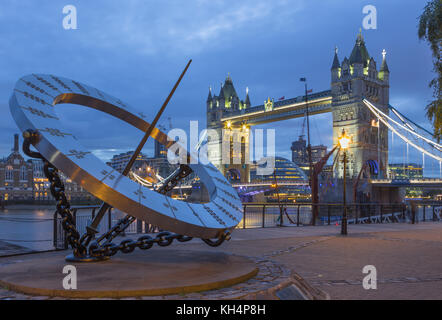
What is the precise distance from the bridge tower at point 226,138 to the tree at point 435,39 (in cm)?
6274

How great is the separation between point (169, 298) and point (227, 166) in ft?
239

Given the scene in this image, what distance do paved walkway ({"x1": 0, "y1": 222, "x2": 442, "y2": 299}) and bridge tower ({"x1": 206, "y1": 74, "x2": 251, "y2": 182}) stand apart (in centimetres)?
6078

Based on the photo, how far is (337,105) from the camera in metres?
62.2

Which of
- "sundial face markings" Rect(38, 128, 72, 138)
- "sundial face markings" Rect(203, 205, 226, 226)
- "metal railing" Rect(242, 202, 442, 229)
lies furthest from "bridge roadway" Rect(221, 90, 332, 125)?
"sundial face markings" Rect(38, 128, 72, 138)

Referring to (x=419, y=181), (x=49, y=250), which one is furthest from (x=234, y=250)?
(x=419, y=181)

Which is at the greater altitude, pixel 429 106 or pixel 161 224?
pixel 429 106

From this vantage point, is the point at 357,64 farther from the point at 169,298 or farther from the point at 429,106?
the point at 169,298

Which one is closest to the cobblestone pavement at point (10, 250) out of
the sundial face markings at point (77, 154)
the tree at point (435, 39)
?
the sundial face markings at point (77, 154)

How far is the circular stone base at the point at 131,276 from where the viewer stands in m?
4.28

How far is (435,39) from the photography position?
9117mm

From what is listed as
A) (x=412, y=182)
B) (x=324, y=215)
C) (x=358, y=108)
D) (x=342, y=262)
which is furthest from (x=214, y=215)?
(x=358, y=108)
